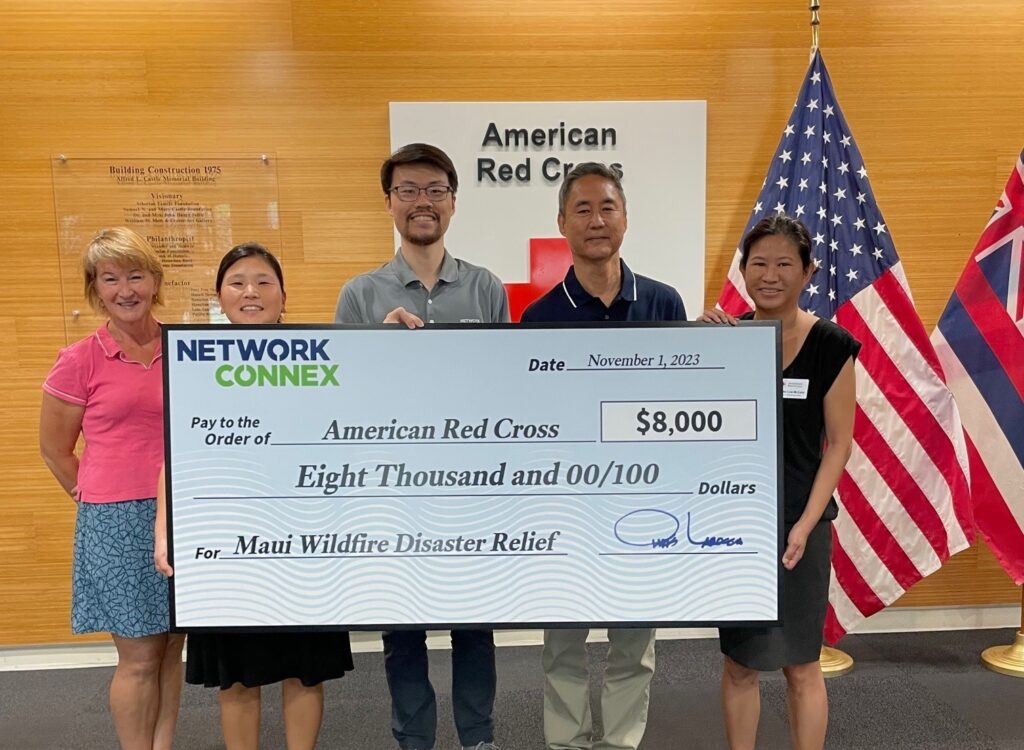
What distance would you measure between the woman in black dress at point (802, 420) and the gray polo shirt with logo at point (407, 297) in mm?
678

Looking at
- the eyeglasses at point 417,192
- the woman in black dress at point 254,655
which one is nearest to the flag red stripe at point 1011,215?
the eyeglasses at point 417,192

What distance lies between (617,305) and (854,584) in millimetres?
1643

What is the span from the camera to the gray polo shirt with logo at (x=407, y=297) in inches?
84.0

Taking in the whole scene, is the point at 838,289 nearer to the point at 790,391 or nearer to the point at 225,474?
the point at 790,391

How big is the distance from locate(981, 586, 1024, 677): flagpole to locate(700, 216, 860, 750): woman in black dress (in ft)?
4.96

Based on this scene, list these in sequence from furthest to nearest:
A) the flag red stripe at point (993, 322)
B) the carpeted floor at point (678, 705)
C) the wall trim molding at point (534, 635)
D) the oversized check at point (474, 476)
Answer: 1. the wall trim molding at point (534, 635)
2. the flag red stripe at point (993, 322)
3. the carpeted floor at point (678, 705)
4. the oversized check at point (474, 476)

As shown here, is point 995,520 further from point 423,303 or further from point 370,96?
point 370,96

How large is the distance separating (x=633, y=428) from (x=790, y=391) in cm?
45

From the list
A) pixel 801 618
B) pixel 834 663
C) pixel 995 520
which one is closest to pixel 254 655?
pixel 801 618

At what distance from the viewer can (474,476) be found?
5.82 feet

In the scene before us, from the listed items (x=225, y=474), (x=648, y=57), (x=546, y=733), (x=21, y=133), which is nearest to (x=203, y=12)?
(x=21, y=133)

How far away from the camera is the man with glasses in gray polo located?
2.08 m

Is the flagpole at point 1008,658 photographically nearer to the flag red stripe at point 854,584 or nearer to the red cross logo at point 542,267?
the flag red stripe at point 854,584
